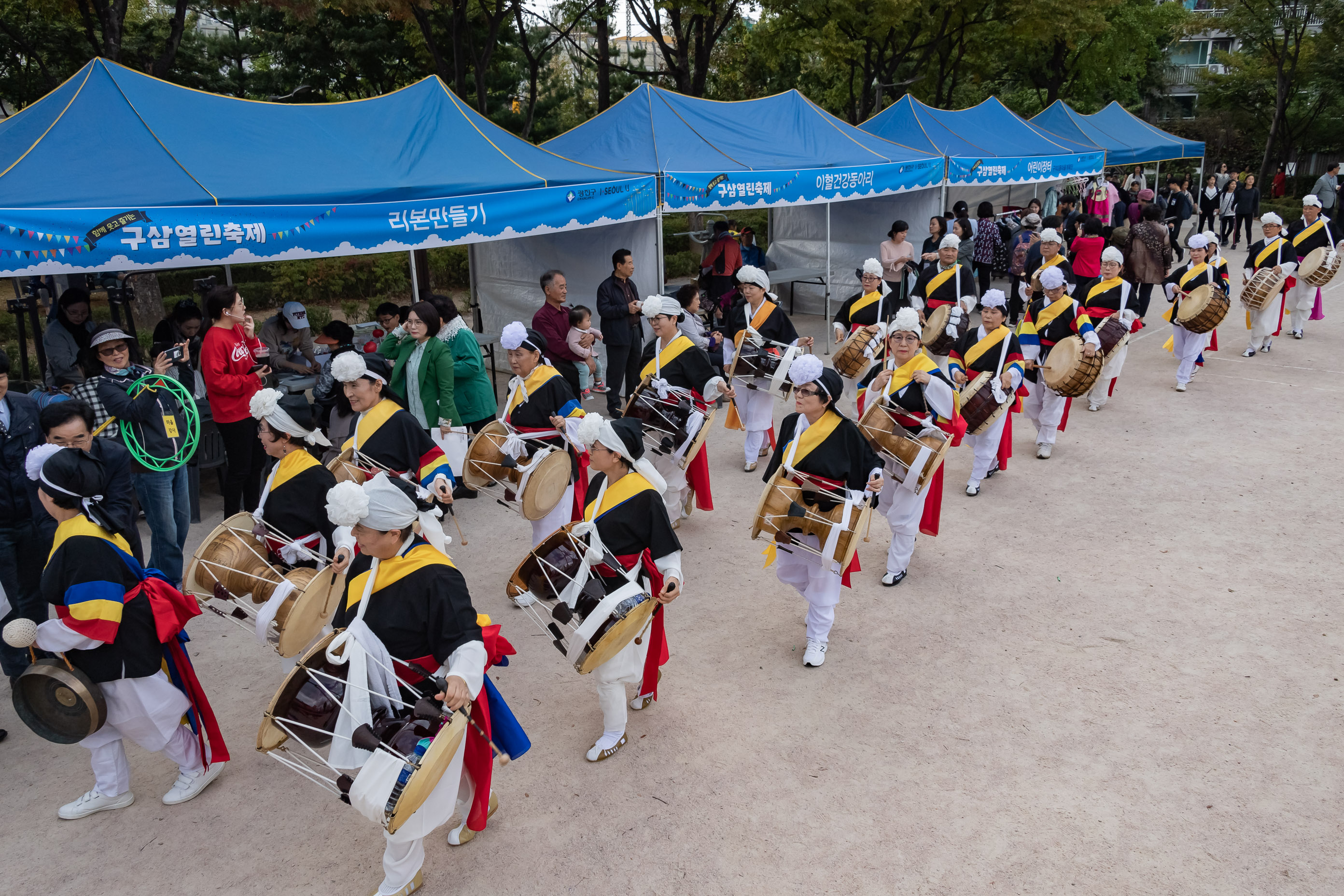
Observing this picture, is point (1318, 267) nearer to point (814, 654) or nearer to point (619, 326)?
point (619, 326)

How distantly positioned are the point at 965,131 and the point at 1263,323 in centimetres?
638

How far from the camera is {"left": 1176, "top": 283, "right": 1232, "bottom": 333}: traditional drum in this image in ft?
31.8

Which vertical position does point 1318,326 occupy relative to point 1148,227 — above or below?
below

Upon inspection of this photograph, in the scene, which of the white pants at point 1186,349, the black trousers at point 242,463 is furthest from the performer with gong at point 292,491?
the white pants at point 1186,349

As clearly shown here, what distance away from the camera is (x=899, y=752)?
4371 mm

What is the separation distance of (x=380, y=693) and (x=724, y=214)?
2433 cm

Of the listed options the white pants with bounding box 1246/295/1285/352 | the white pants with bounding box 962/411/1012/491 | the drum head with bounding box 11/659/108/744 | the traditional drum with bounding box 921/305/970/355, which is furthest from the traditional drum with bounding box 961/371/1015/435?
the white pants with bounding box 1246/295/1285/352

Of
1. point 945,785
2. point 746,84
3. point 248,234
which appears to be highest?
point 746,84

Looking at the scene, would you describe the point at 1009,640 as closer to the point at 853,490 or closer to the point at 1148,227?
the point at 853,490

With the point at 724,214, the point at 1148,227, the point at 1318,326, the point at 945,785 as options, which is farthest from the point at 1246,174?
the point at 945,785

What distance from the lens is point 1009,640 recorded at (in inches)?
211

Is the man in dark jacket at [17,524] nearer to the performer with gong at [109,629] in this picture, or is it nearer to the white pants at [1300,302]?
the performer with gong at [109,629]

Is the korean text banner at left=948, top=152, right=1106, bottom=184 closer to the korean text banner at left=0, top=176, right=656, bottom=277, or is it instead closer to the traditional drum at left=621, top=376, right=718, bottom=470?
the korean text banner at left=0, top=176, right=656, bottom=277

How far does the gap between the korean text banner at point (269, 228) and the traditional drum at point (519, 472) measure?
234 cm
